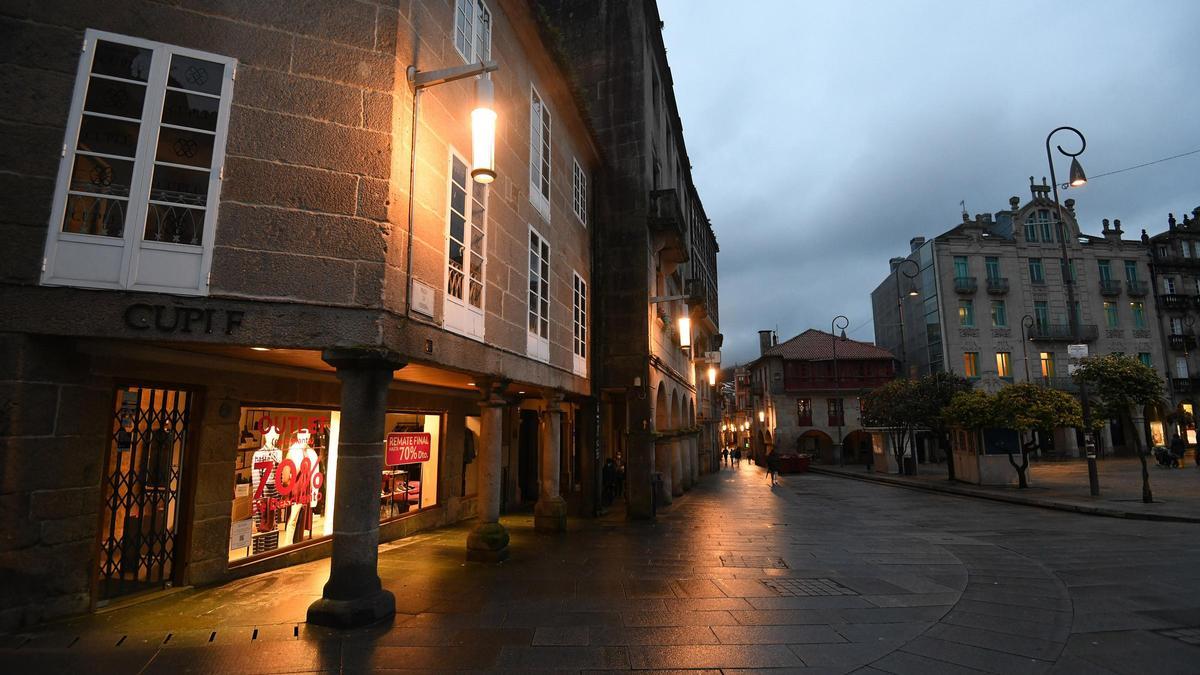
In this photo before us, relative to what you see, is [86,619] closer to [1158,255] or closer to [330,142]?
[330,142]

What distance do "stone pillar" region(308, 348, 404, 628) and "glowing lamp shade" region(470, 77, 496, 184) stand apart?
2355mm

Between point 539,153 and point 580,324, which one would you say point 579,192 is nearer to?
point 539,153

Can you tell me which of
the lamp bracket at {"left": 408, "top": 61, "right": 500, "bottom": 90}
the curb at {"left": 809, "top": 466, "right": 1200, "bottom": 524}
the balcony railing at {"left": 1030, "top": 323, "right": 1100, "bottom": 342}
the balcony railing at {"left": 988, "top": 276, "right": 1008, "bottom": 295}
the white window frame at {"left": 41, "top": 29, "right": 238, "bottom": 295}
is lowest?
the curb at {"left": 809, "top": 466, "right": 1200, "bottom": 524}

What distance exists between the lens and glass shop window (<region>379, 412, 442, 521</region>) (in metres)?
11.3

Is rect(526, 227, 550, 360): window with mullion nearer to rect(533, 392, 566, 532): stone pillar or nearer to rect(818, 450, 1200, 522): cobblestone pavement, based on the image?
rect(533, 392, 566, 532): stone pillar

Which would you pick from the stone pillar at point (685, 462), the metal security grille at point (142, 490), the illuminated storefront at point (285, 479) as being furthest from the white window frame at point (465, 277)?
the stone pillar at point (685, 462)

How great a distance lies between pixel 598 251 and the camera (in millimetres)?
16703

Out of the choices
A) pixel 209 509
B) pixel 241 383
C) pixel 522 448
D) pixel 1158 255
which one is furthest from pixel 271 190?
pixel 1158 255

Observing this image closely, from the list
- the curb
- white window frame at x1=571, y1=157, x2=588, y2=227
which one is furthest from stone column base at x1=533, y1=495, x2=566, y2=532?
the curb

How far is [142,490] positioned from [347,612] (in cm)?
340

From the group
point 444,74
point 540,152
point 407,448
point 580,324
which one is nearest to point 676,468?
point 580,324

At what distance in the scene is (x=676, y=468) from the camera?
21.7m

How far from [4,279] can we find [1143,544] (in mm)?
17814

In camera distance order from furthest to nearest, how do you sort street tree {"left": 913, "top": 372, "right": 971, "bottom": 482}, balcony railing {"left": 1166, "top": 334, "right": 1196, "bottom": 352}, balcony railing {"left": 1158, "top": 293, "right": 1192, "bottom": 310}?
balcony railing {"left": 1158, "top": 293, "right": 1192, "bottom": 310} → balcony railing {"left": 1166, "top": 334, "right": 1196, "bottom": 352} → street tree {"left": 913, "top": 372, "right": 971, "bottom": 482}
